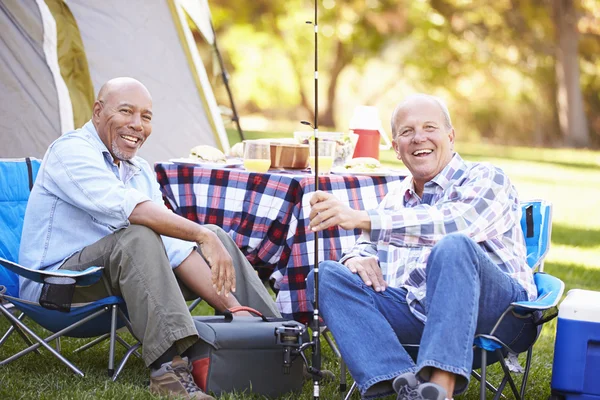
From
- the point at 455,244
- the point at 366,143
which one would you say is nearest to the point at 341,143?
the point at 366,143

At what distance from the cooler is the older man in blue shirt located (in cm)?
108

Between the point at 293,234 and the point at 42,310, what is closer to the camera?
the point at 42,310

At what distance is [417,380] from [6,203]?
1.93 meters

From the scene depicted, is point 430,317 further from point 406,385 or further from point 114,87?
point 114,87

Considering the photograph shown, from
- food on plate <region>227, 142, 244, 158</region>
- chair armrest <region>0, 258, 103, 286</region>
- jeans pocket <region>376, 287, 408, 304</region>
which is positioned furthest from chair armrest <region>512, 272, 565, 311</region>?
food on plate <region>227, 142, 244, 158</region>

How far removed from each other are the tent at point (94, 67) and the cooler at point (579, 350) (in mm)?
3572

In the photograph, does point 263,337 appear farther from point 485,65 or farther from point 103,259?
point 485,65

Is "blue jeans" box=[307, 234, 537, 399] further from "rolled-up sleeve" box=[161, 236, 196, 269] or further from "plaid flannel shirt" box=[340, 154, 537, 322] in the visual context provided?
"rolled-up sleeve" box=[161, 236, 196, 269]

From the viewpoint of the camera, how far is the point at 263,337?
2.99 m

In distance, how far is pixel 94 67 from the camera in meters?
6.00

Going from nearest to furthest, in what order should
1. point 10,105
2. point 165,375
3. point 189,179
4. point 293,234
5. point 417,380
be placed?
point 417,380
point 165,375
point 293,234
point 189,179
point 10,105

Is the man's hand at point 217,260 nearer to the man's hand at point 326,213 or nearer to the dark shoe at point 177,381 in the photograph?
the dark shoe at point 177,381

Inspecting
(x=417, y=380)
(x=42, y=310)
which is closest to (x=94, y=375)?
(x=42, y=310)

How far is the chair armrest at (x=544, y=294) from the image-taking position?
2.63m
